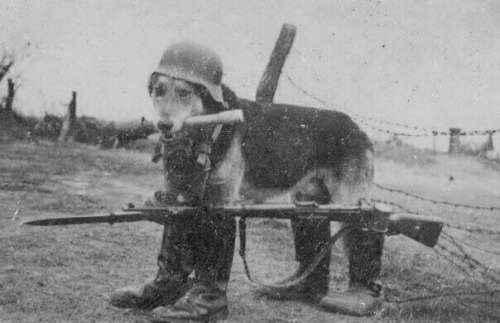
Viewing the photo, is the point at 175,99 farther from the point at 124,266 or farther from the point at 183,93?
the point at 124,266

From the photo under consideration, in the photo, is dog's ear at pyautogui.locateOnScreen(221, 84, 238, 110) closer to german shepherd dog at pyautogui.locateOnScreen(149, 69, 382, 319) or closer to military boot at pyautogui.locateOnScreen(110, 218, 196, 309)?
german shepherd dog at pyautogui.locateOnScreen(149, 69, 382, 319)

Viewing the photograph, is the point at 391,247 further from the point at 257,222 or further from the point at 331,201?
the point at 331,201

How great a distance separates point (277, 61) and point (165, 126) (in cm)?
→ 359

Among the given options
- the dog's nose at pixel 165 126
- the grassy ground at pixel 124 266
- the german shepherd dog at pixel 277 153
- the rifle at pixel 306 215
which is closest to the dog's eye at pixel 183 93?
the german shepherd dog at pixel 277 153

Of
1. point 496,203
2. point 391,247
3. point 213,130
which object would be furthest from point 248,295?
point 496,203

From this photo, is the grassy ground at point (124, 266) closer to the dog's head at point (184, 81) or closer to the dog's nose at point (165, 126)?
the dog's nose at point (165, 126)

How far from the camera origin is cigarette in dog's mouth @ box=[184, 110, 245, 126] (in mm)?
3168

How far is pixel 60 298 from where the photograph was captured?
3645 millimetres

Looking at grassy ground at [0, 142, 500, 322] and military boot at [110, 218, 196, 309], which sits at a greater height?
military boot at [110, 218, 196, 309]

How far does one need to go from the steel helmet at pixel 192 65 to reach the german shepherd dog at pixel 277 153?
0.07 meters

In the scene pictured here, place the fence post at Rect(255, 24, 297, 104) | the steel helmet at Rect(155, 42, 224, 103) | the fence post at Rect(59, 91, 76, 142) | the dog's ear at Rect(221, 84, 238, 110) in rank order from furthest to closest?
the fence post at Rect(59, 91, 76, 142), the fence post at Rect(255, 24, 297, 104), the dog's ear at Rect(221, 84, 238, 110), the steel helmet at Rect(155, 42, 224, 103)

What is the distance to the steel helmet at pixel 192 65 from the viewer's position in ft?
12.5

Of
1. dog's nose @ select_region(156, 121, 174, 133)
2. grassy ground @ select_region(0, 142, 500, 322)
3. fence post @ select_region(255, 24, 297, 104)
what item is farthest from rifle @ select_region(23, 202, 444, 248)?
fence post @ select_region(255, 24, 297, 104)

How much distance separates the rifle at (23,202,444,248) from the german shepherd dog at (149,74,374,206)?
0.40 metres
